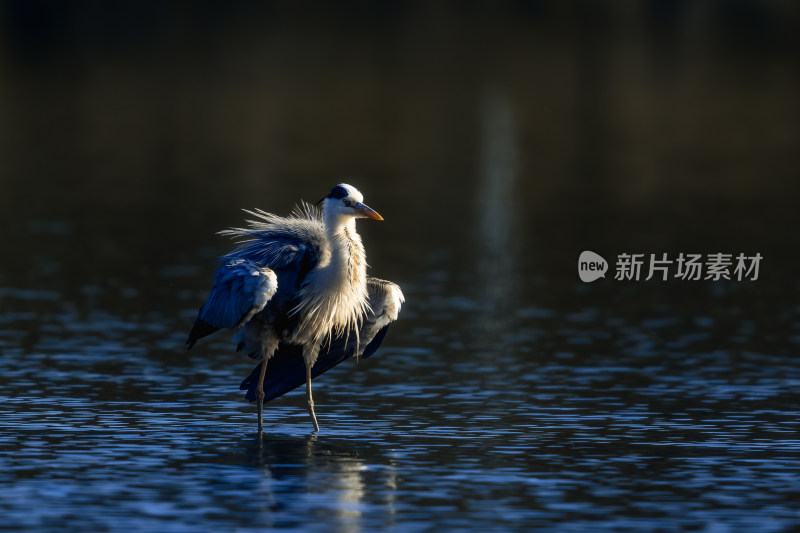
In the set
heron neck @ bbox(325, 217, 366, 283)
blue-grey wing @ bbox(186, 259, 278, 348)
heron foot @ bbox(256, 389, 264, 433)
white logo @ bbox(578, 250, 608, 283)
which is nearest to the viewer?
blue-grey wing @ bbox(186, 259, 278, 348)

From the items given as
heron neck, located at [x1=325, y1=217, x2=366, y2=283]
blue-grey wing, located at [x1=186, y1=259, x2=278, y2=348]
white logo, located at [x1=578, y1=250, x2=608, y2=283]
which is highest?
white logo, located at [x1=578, y1=250, x2=608, y2=283]

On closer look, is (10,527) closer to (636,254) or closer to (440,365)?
(440,365)

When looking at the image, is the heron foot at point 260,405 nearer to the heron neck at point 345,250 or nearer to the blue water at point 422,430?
the blue water at point 422,430

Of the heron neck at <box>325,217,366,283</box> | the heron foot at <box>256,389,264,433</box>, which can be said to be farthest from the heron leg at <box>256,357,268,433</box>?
the heron neck at <box>325,217,366,283</box>

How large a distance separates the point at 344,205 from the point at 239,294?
1.62m

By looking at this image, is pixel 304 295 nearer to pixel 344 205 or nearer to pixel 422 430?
pixel 344 205

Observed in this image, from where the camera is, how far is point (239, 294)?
57.4 ft

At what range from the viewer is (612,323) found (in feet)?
84.9

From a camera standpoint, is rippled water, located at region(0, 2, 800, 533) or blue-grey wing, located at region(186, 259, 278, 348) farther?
blue-grey wing, located at region(186, 259, 278, 348)

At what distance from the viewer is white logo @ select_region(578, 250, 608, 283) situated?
30.8 metres

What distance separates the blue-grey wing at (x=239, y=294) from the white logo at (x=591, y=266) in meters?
13.6

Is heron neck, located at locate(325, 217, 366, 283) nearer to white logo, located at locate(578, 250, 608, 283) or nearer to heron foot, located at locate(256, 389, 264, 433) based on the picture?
heron foot, located at locate(256, 389, 264, 433)

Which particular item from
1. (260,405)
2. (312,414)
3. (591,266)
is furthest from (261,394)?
(591,266)

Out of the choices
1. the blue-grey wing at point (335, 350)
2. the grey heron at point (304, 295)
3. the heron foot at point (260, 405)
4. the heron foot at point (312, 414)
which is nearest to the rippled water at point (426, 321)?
Result: the heron foot at point (260, 405)
